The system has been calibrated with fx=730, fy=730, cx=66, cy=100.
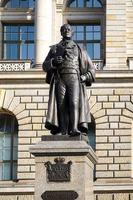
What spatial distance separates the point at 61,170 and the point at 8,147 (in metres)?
21.8

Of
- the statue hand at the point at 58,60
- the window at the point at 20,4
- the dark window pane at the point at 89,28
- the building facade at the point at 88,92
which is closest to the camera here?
the statue hand at the point at 58,60

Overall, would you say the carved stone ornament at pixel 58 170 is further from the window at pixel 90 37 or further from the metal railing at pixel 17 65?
the window at pixel 90 37

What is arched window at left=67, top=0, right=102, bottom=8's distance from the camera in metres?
38.3

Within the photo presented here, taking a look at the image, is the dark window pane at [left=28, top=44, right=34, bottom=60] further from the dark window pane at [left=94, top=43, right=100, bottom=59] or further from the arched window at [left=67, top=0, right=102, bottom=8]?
the dark window pane at [left=94, top=43, right=100, bottom=59]

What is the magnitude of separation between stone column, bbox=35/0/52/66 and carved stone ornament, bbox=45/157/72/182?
69.8ft

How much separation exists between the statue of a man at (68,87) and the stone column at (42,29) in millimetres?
19956

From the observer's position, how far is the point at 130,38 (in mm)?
37031

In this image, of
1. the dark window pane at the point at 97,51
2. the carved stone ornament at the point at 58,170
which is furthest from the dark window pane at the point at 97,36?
the carved stone ornament at the point at 58,170

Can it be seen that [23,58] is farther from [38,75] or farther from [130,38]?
[130,38]

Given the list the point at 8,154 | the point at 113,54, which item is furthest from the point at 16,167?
the point at 113,54

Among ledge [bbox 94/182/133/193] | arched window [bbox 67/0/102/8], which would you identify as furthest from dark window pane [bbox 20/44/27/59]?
ledge [bbox 94/182/133/193]

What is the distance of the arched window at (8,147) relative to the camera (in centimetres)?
3625

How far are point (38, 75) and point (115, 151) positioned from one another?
529 cm

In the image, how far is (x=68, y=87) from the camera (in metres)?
15.8
